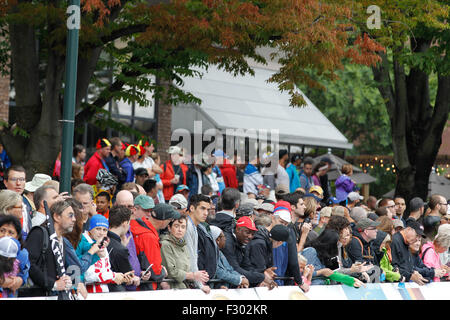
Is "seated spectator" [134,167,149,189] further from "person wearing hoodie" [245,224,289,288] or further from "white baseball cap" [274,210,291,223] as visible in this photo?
"person wearing hoodie" [245,224,289,288]

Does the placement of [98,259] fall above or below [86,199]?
below

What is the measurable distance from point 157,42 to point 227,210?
3.50 meters

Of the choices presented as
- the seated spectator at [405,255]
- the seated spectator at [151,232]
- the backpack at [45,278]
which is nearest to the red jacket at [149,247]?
the seated spectator at [151,232]

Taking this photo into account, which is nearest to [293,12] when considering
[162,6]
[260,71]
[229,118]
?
[162,6]

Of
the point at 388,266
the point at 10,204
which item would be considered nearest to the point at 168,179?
the point at 388,266

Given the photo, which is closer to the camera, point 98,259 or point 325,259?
point 98,259

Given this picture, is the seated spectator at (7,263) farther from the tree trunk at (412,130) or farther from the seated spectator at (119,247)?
the tree trunk at (412,130)

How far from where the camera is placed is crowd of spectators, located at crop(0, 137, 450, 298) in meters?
6.34

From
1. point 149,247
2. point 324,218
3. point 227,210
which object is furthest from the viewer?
point 324,218

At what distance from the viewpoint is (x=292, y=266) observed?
8.48 m

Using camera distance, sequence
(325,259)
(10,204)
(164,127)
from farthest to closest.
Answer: (164,127)
(325,259)
(10,204)

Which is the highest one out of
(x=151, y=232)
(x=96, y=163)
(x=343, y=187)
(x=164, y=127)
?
(x=164, y=127)

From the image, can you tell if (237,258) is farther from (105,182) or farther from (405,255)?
(405,255)

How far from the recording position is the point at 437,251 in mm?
11773
